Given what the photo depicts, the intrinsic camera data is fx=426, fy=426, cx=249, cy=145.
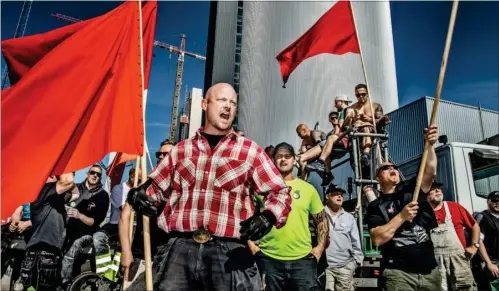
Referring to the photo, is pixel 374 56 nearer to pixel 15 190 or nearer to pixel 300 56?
pixel 300 56

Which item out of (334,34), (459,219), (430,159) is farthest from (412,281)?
(334,34)

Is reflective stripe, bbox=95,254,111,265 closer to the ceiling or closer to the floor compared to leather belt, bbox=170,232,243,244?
closer to the floor

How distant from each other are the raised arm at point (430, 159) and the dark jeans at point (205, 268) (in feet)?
5.82

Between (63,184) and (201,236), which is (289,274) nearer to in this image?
(201,236)

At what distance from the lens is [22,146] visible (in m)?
3.47

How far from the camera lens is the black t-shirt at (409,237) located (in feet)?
12.1

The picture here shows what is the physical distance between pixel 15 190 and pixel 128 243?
1.03 meters

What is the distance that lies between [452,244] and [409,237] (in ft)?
8.28

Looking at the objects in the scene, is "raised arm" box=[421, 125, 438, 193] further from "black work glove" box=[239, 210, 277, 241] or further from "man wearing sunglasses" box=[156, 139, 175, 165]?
"man wearing sunglasses" box=[156, 139, 175, 165]

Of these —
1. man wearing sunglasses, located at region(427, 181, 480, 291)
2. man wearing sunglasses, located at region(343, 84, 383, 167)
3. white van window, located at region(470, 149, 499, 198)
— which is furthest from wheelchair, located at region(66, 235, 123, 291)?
white van window, located at region(470, 149, 499, 198)

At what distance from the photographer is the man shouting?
7.96ft

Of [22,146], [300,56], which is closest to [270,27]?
[300,56]

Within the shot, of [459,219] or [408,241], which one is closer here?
[408,241]

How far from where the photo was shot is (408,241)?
3705 millimetres
